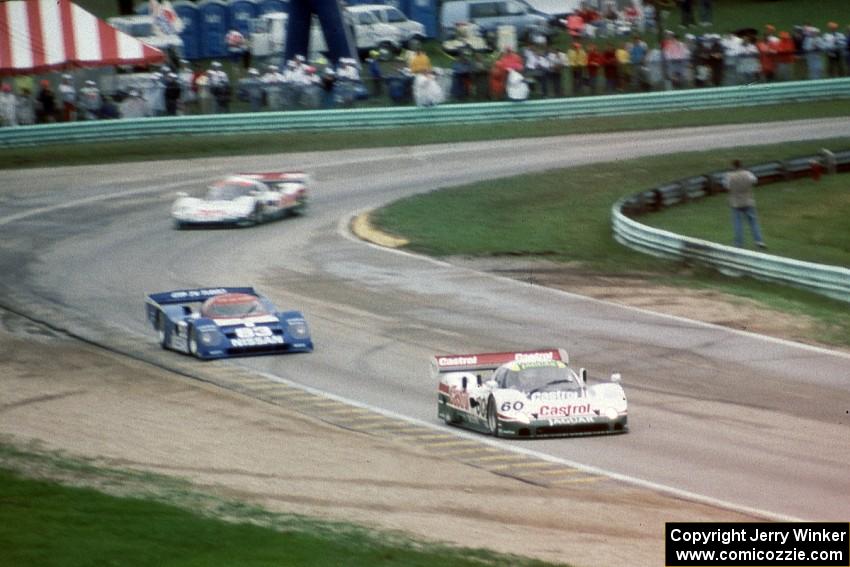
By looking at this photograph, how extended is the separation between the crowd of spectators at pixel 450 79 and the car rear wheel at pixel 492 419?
30.8m

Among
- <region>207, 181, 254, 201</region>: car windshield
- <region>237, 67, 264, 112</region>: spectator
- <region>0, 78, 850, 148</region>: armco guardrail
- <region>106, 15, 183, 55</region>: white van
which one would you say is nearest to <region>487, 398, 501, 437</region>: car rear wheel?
<region>207, 181, 254, 201</region>: car windshield

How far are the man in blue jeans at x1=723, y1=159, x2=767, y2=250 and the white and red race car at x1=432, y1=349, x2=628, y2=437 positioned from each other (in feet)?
38.0

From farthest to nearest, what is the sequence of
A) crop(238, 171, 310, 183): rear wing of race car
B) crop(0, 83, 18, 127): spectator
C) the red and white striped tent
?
crop(0, 83, 18, 127): spectator → the red and white striped tent → crop(238, 171, 310, 183): rear wing of race car

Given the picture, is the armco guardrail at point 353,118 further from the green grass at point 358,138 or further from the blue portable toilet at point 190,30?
the blue portable toilet at point 190,30

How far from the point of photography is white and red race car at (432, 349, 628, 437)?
17719 millimetres

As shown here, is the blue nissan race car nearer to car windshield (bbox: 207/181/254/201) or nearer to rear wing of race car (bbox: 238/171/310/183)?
car windshield (bbox: 207/181/254/201)

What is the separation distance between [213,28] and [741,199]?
34.7m

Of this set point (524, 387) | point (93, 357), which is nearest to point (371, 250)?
point (93, 357)

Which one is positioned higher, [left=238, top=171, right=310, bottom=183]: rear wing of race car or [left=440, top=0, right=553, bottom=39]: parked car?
[left=440, top=0, right=553, bottom=39]: parked car

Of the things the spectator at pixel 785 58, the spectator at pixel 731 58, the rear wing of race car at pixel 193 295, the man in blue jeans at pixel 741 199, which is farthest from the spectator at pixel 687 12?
the rear wing of race car at pixel 193 295

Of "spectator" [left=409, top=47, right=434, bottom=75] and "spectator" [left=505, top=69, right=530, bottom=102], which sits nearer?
"spectator" [left=409, top=47, right=434, bottom=75]

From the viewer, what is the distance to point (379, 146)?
4656 centimetres

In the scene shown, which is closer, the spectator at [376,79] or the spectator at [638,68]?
the spectator at [376,79]

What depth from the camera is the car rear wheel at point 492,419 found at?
1792 centimetres
